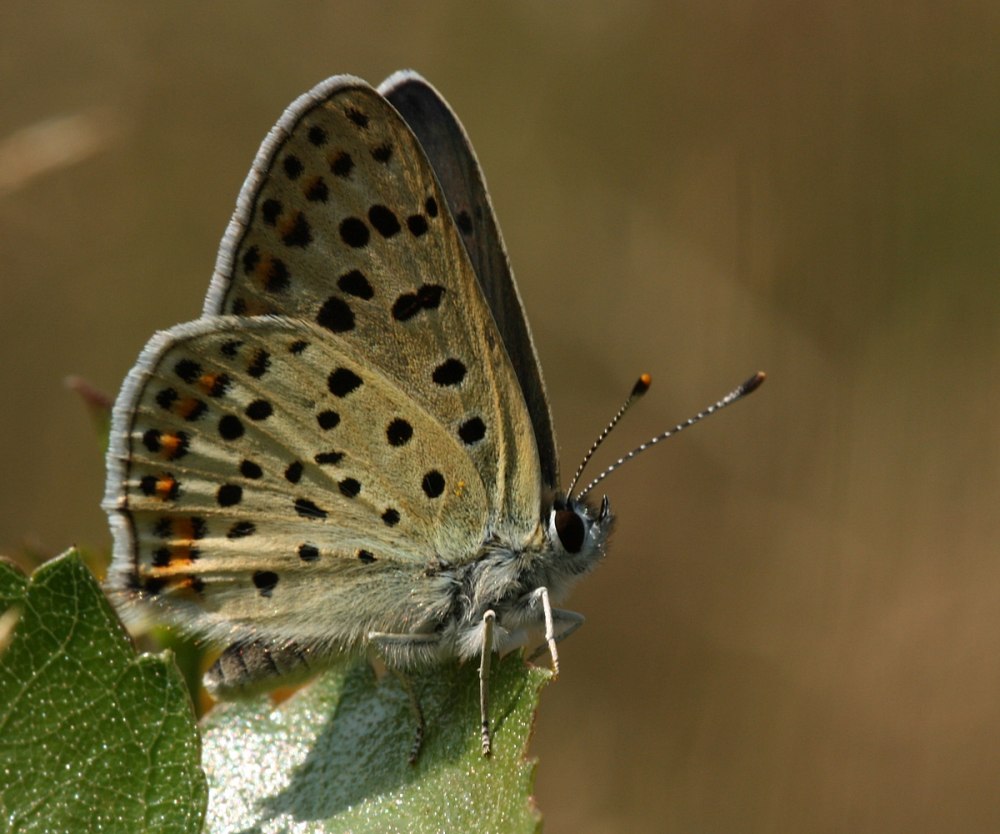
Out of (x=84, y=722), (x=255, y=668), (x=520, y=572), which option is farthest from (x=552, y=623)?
(x=84, y=722)

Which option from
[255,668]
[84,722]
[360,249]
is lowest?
[255,668]

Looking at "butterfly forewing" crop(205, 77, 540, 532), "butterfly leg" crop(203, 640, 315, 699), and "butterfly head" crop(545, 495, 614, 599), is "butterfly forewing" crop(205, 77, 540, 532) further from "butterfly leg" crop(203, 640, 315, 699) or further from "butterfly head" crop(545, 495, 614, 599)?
"butterfly leg" crop(203, 640, 315, 699)

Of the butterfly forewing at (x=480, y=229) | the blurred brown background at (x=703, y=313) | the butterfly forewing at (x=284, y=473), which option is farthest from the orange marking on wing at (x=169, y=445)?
the blurred brown background at (x=703, y=313)

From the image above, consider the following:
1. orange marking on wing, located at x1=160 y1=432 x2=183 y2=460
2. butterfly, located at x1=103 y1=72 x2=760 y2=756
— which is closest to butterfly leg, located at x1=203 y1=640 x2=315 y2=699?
butterfly, located at x1=103 y1=72 x2=760 y2=756

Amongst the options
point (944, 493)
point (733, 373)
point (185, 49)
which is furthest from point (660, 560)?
point (185, 49)

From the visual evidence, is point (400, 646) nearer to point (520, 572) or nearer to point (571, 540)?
point (520, 572)

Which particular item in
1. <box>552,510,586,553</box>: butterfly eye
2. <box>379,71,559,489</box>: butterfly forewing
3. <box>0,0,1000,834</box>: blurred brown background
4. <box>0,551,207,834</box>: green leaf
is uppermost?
<box>379,71,559,489</box>: butterfly forewing
